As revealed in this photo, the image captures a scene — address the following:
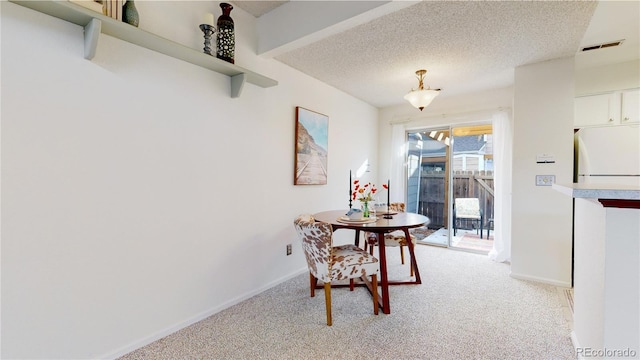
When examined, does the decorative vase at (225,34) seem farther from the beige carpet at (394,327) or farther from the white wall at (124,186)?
the beige carpet at (394,327)

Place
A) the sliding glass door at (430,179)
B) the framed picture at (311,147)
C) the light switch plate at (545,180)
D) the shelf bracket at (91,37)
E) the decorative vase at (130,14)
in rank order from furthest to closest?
the sliding glass door at (430,179)
the framed picture at (311,147)
the light switch plate at (545,180)
the decorative vase at (130,14)
the shelf bracket at (91,37)

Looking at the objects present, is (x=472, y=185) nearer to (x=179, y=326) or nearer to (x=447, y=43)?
(x=447, y=43)

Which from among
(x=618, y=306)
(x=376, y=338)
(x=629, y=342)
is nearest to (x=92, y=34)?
(x=376, y=338)

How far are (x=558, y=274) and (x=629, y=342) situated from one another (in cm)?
205

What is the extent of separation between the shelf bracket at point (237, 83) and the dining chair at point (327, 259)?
1.20 meters

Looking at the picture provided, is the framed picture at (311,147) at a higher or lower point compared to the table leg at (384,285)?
higher

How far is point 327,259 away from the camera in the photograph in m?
2.08

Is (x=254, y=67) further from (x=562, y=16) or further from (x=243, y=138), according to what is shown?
(x=562, y=16)

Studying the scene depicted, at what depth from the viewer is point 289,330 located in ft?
6.52

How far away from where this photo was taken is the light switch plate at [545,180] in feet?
9.47

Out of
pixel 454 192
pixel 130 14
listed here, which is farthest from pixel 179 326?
pixel 454 192

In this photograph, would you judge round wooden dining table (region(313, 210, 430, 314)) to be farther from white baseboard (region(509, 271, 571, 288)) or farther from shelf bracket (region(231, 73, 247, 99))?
white baseboard (region(509, 271, 571, 288))

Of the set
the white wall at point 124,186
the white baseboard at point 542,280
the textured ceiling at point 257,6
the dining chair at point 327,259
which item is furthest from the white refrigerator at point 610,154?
the textured ceiling at point 257,6

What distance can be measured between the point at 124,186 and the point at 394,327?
2109 mm
